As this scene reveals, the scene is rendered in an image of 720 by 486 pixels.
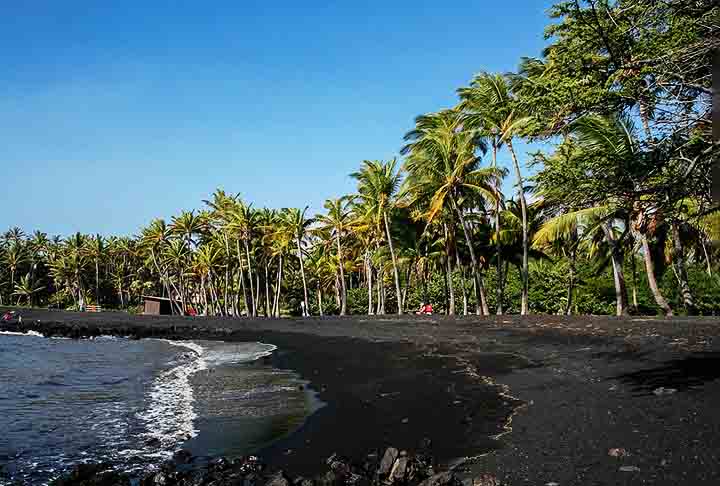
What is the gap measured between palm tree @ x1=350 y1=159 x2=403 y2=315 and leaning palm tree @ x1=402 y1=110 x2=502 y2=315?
15.4 ft

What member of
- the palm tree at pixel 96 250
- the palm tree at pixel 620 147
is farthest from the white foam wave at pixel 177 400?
the palm tree at pixel 96 250

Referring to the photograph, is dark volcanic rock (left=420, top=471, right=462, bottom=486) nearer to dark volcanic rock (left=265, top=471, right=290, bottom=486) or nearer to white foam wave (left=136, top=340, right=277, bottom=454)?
dark volcanic rock (left=265, top=471, right=290, bottom=486)

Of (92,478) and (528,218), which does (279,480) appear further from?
(528,218)

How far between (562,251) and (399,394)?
1026 inches

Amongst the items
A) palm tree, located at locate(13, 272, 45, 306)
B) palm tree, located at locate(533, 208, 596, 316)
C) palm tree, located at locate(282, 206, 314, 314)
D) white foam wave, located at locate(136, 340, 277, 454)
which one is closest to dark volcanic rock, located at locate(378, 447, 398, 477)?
white foam wave, located at locate(136, 340, 277, 454)

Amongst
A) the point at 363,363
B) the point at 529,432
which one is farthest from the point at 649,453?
the point at 363,363

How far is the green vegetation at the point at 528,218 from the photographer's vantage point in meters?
6.62

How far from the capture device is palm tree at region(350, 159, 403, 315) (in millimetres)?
37750

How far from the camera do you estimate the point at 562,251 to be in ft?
113

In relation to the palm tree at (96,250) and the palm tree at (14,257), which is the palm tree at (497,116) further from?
the palm tree at (14,257)

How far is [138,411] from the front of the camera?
11945mm

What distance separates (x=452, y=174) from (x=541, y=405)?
71.1ft

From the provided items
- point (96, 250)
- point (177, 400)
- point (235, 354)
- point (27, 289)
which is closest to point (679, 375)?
point (177, 400)

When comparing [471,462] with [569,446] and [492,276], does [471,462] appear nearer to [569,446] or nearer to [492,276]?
[569,446]
